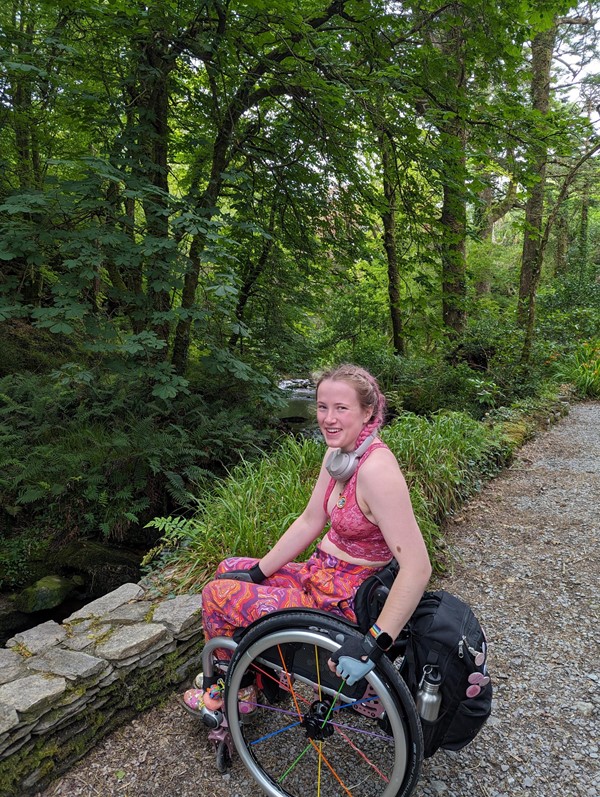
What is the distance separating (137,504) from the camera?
181 inches

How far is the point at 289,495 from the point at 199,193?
3.00 m

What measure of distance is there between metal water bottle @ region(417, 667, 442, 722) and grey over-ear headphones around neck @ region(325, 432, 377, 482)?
1.91ft

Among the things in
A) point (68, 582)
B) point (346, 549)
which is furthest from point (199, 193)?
point (346, 549)

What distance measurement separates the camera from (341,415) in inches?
→ 61.1

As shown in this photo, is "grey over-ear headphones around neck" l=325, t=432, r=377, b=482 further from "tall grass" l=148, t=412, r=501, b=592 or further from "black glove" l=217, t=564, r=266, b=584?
"tall grass" l=148, t=412, r=501, b=592

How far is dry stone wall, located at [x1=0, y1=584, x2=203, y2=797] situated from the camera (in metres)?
1.69

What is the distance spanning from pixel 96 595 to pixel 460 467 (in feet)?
11.0

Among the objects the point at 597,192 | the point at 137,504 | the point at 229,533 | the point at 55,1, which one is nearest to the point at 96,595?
the point at 137,504

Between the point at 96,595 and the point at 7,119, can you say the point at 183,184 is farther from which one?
the point at 96,595

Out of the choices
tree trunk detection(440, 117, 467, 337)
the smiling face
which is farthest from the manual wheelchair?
tree trunk detection(440, 117, 467, 337)

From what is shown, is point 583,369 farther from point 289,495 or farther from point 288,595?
point 288,595

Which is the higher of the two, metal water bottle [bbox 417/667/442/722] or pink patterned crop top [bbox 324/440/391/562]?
pink patterned crop top [bbox 324/440/391/562]

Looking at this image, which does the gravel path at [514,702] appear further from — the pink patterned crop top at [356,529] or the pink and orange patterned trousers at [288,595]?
the pink patterned crop top at [356,529]

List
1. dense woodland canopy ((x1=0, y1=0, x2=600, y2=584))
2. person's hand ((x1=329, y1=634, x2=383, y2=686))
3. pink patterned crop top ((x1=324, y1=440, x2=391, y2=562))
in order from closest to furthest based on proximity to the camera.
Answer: person's hand ((x1=329, y1=634, x2=383, y2=686)) < pink patterned crop top ((x1=324, y1=440, x2=391, y2=562)) < dense woodland canopy ((x1=0, y1=0, x2=600, y2=584))
